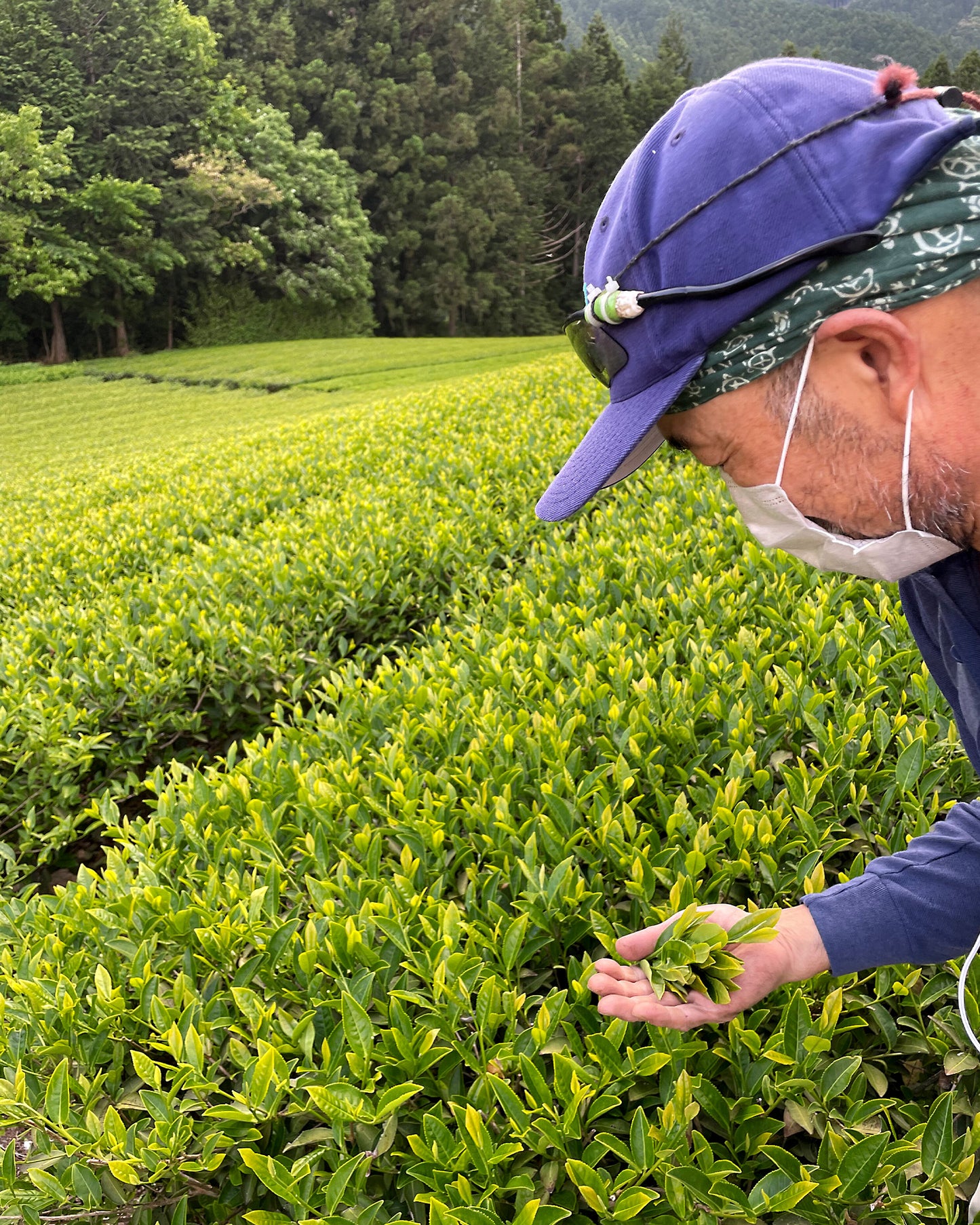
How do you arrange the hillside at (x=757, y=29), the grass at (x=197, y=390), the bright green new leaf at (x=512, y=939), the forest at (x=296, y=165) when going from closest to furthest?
1. the bright green new leaf at (x=512, y=939)
2. the grass at (x=197, y=390)
3. the forest at (x=296, y=165)
4. the hillside at (x=757, y=29)

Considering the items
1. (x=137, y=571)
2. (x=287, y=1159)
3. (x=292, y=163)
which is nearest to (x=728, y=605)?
(x=287, y=1159)

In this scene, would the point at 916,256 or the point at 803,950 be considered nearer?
the point at 916,256

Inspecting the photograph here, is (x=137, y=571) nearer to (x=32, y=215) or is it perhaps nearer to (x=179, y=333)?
(x=32, y=215)

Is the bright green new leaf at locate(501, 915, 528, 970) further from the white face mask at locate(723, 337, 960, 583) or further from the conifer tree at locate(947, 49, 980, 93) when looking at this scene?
the conifer tree at locate(947, 49, 980, 93)

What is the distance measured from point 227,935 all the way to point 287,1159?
1.46 ft

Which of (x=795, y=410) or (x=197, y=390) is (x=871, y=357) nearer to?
(x=795, y=410)

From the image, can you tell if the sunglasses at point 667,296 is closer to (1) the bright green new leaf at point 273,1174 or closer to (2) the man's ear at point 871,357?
(2) the man's ear at point 871,357

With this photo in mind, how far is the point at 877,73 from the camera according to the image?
1.13 m

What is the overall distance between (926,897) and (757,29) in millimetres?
116680

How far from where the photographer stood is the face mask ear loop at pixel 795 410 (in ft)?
3.65

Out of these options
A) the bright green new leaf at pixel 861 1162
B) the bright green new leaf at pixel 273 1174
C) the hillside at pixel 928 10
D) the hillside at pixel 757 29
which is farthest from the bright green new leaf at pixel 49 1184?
the hillside at pixel 928 10

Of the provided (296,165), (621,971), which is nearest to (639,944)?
(621,971)

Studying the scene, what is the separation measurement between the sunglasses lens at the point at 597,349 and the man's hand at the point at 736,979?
0.81m

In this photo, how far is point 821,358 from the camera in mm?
1110
